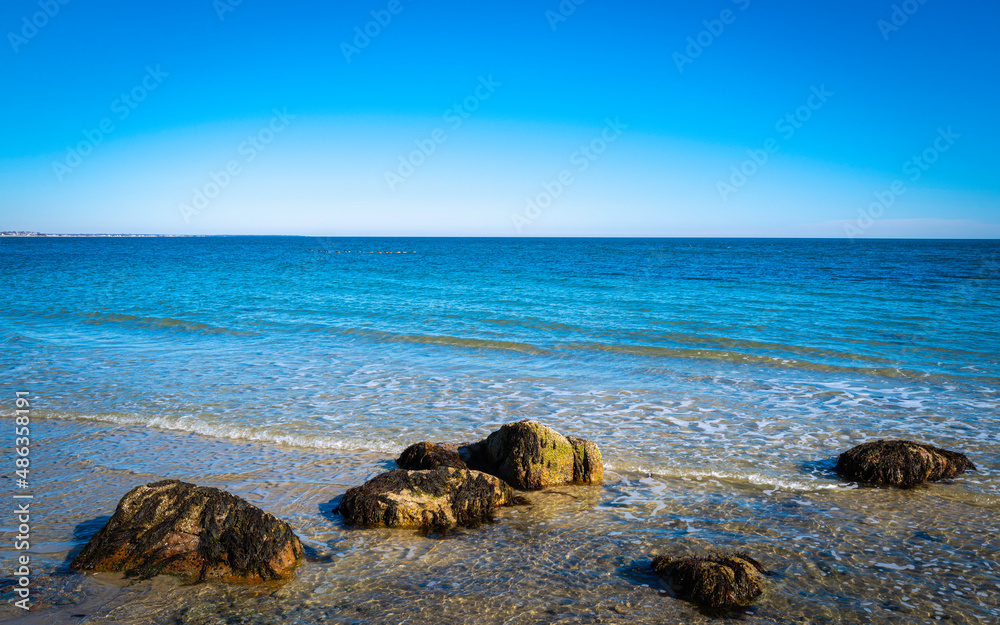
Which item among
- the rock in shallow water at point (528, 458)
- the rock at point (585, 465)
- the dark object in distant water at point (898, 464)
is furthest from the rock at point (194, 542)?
the dark object in distant water at point (898, 464)

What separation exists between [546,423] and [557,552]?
4.65m

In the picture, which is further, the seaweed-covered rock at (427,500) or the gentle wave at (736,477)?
the gentle wave at (736,477)

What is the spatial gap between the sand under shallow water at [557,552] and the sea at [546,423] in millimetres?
31

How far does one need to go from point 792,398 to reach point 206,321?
66.0 ft

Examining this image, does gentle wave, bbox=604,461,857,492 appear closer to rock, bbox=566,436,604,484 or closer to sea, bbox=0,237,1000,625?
sea, bbox=0,237,1000,625

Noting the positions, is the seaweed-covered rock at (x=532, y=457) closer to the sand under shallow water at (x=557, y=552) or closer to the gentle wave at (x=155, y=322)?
the sand under shallow water at (x=557, y=552)

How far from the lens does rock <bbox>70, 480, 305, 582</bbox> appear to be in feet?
16.6

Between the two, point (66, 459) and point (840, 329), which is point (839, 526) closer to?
point (66, 459)

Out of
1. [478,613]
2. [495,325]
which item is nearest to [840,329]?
[495,325]

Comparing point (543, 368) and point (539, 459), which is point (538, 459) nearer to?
point (539, 459)

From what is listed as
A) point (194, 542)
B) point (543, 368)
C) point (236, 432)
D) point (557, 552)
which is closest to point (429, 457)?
point (557, 552)

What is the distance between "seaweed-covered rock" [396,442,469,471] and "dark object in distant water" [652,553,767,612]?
9.59 feet

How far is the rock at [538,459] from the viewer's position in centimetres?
723

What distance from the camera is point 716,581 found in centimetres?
467
